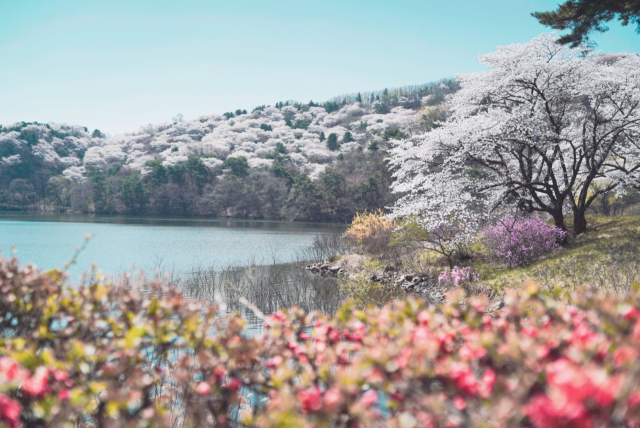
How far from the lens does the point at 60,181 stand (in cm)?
5725

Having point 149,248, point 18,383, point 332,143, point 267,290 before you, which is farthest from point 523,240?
point 332,143

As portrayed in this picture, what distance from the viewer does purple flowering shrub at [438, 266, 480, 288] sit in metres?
10.3

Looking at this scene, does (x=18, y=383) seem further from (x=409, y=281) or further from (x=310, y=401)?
(x=409, y=281)

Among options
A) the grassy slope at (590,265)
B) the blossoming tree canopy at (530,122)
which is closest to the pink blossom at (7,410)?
the grassy slope at (590,265)

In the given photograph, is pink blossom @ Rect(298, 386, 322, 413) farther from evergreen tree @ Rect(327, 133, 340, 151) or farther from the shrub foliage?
evergreen tree @ Rect(327, 133, 340, 151)

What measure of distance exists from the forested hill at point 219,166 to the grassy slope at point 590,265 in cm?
2629

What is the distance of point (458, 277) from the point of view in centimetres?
1032

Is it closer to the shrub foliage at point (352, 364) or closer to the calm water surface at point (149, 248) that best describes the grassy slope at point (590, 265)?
the shrub foliage at point (352, 364)

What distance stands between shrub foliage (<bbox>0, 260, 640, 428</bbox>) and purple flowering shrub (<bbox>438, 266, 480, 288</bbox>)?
337 inches

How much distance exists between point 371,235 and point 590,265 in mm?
8548

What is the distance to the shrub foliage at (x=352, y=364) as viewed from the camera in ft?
4.05

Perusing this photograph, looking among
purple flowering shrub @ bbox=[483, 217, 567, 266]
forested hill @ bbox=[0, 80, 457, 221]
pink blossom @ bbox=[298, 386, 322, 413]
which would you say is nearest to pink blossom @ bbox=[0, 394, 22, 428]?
pink blossom @ bbox=[298, 386, 322, 413]

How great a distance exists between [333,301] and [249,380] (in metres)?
8.10

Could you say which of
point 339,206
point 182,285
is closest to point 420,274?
point 182,285
